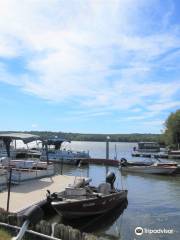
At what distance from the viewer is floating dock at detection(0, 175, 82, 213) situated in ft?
59.4

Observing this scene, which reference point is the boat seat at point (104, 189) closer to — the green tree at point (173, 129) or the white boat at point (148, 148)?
the green tree at point (173, 129)

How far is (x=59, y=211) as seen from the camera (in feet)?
61.5

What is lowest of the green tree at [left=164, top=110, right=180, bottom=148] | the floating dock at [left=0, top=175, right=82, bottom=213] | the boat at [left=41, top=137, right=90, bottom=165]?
the floating dock at [left=0, top=175, right=82, bottom=213]

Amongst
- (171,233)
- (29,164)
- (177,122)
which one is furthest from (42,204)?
(177,122)

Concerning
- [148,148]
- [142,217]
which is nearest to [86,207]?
[142,217]

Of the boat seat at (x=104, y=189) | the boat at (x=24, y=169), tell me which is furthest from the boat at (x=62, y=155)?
the boat seat at (x=104, y=189)

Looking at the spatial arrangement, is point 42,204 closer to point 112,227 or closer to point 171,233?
point 112,227

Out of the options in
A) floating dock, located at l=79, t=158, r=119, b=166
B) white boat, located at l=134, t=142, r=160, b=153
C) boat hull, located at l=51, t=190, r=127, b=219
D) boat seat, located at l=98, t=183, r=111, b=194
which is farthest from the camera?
white boat, located at l=134, t=142, r=160, b=153

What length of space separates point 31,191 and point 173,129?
3127 inches

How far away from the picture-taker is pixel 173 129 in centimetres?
9756

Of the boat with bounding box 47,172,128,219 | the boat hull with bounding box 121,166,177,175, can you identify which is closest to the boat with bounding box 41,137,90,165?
the boat hull with bounding box 121,166,177,175

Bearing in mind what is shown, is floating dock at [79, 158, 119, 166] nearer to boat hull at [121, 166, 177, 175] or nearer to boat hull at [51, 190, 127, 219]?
boat hull at [121, 166, 177, 175]

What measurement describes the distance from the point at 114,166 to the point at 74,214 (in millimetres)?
36818

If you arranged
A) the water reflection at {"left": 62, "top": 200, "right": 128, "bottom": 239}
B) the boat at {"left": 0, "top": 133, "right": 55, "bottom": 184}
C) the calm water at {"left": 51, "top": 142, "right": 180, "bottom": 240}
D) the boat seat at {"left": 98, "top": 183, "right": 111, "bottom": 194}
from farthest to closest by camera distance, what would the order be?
the boat at {"left": 0, "top": 133, "right": 55, "bottom": 184}, the boat seat at {"left": 98, "top": 183, "right": 111, "bottom": 194}, the water reflection at {"left": 62, "top": 200, "right": 128, "bottom": 239}, the calm water at {"left": 51, "top": 142, "right": 180, "bottom": 240}
